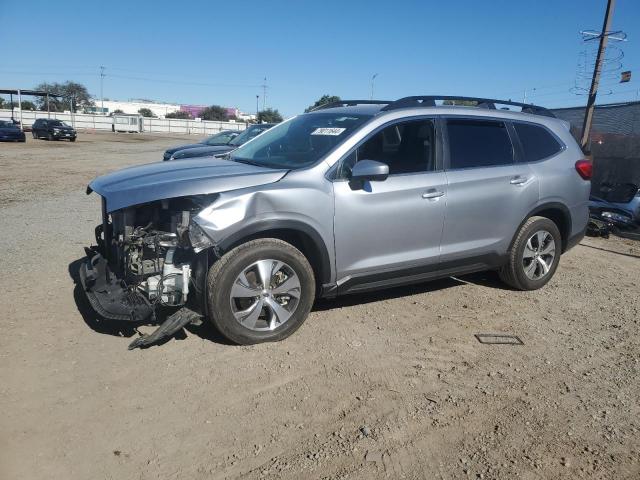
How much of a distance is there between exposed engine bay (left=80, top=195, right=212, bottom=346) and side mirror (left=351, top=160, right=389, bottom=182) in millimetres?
1177

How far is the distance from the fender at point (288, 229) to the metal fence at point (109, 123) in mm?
62418

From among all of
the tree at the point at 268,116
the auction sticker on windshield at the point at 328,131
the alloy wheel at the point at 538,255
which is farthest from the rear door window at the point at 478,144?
the tree at the point at 268,116

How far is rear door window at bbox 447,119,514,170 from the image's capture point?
191 inches

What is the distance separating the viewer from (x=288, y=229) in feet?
13.1

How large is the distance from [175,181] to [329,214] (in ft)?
3.96

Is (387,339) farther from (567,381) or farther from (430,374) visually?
(567,381)

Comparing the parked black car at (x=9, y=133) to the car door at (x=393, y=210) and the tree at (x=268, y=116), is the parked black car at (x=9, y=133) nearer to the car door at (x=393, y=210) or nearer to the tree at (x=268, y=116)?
the car door at (x=393, y=210)

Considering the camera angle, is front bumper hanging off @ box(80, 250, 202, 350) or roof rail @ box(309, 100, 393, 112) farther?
roof rail @ box(309, 100, 393, 112)

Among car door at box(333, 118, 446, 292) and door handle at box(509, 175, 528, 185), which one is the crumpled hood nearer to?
car door at box(333, 118, 446, 292)

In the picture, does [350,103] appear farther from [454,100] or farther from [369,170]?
[369,170]

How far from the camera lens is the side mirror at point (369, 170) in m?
4.08

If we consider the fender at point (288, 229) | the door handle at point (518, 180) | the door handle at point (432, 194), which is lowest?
the fender at point (288, 229)

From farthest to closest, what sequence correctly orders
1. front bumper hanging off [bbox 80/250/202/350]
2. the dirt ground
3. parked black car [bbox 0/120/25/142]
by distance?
parked black car [bbox 0/120/25/142]
front bumper hanging off [bbox 80/250/202/350]
the dirt ground

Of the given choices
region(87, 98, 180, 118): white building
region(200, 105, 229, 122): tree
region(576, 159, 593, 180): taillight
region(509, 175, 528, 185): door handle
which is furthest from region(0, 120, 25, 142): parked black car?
region(87, 98, 180, 118): white building
